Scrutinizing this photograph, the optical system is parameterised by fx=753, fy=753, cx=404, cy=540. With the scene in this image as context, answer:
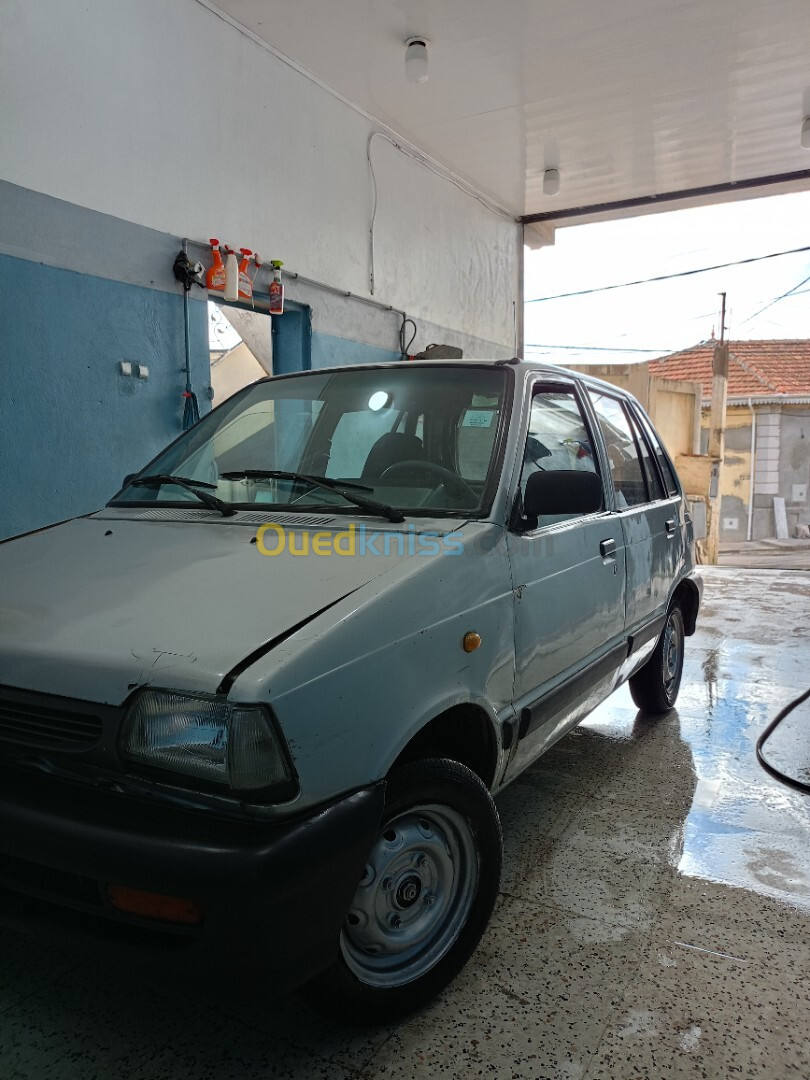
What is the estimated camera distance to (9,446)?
411 centimetres

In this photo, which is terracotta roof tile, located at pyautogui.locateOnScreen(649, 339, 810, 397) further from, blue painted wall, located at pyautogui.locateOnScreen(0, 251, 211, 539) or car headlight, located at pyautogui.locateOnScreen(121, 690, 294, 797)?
car headlight, located at pyautogui.locateOnScreen(121, 690, 294, 797)

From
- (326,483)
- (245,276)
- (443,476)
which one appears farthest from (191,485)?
(245,276)

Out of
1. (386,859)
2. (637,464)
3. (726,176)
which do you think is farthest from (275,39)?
(386,859)

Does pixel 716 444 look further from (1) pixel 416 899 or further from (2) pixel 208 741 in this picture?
Result: (2) pixel 208 741

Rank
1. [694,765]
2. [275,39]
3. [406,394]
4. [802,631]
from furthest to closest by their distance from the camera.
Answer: [802,631] → [275,39] → [694,765] → [406,394]

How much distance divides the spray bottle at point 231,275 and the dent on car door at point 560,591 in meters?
3.05

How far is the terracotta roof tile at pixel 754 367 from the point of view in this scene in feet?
79.9

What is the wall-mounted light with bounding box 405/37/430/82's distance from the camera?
5730 mm

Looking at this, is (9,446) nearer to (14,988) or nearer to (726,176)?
(14,988)

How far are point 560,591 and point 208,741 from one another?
1.43 m

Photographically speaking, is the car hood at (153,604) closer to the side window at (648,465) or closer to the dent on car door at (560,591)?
the dent on car door at (560,591)

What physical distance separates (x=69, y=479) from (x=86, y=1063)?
3368 millimetres

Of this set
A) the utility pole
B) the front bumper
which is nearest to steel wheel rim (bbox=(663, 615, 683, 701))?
the front bumper

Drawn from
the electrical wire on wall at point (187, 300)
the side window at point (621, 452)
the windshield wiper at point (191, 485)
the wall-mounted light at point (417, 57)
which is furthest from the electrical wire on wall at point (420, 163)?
the windshield wiper at point (191, 485)
